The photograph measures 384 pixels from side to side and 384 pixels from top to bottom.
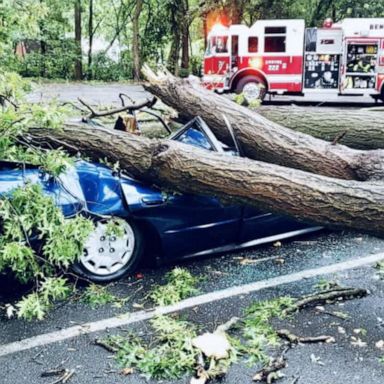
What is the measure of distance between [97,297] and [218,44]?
1461cm

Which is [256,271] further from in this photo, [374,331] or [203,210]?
[374,331]

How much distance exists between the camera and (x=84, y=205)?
430cm

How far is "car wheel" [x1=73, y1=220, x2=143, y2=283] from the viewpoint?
442 centimetres

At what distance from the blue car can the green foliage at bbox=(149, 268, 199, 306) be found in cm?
22

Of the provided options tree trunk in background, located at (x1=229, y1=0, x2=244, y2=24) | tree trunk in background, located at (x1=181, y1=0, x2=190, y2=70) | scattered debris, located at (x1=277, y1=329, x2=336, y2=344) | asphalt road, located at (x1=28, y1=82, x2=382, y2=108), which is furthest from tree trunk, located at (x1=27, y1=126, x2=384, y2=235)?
tree trunk in background, located at (x1=181, y1=0, x2=190, y2=70)

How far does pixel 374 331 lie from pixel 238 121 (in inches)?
104

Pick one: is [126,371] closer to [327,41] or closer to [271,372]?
[271,372]

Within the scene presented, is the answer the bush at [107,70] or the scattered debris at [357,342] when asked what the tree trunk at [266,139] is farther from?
the bush at [107,70]

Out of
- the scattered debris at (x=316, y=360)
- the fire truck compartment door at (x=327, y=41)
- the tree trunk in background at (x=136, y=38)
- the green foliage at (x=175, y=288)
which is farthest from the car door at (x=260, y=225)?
the tree trunk in background at (x=136, y=38)

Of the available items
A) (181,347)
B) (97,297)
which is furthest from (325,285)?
(97,297)

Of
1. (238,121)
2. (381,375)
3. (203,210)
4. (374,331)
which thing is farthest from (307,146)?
(381,375)

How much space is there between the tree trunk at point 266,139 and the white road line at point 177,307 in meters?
0.76

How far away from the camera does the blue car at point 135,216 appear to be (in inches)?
172

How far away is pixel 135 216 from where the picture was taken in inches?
178
